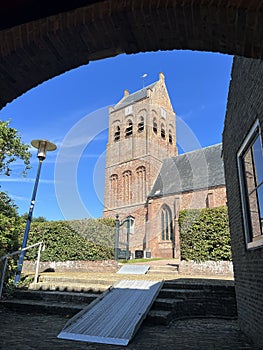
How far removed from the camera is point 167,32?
1.71 m

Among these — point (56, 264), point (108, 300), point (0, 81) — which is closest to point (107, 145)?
point (56, 264)

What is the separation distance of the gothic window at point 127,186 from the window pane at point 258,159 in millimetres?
27654

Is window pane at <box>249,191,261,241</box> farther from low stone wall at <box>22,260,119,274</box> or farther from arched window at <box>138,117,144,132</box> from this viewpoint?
arched window at <box>138,117,144,132</box>

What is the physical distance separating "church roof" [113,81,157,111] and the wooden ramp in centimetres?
3474

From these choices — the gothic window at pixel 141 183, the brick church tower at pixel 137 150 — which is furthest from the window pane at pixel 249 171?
the gothic window at pixel 141 183

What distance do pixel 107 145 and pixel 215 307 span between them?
33106mm

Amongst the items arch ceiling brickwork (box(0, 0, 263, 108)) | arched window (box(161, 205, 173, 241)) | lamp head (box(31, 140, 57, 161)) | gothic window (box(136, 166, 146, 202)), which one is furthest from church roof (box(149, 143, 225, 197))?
arch ceiling brickwork (box(0, 0, 263, 108))

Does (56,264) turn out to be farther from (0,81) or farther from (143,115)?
(143,115)

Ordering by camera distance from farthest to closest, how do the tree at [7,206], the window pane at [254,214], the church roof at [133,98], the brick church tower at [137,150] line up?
1. the church roof at [133,98]
2. the brick church tower at [137,150]
3. the tree at [7,206]
4. the window pane at [254,214]

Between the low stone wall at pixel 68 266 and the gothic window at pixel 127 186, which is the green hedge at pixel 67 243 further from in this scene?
the gothic window at pixel 127 186

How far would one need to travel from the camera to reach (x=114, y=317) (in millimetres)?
4480

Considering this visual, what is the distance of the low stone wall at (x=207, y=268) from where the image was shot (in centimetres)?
938

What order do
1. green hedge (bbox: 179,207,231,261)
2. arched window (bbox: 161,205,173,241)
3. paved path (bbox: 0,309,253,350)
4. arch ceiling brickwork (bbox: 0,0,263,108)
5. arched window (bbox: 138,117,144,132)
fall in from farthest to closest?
arched window (bbox: 138,117,144,132) < arched window (bbox: 161,205,173,241) < green hedge (bbox: 179,207,231,261) < paved path (bbox: 0,309,253,350) < arch ceiling brickwork (bbox: 0,0,263,108)

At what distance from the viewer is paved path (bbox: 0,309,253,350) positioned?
3.49 m
